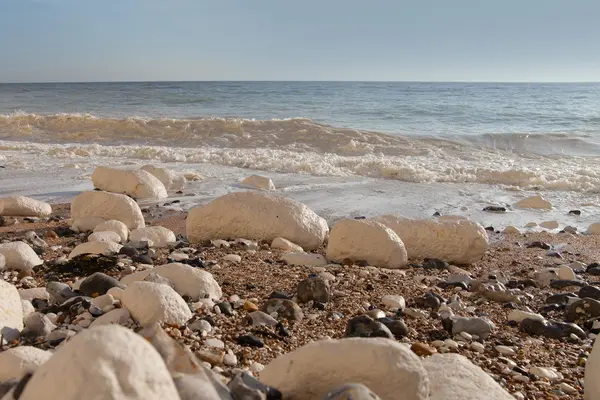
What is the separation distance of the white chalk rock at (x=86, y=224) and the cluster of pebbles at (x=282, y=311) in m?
0.44

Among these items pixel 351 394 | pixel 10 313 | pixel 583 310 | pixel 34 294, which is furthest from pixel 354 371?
pixel 583 310

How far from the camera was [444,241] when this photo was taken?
4301 millimetres

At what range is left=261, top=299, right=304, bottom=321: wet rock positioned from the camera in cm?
260

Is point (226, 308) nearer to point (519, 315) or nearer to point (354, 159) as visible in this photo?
point (519, 315)

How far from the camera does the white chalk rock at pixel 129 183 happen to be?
6316 millimetres

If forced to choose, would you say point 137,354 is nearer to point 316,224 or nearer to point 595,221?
point 316,224

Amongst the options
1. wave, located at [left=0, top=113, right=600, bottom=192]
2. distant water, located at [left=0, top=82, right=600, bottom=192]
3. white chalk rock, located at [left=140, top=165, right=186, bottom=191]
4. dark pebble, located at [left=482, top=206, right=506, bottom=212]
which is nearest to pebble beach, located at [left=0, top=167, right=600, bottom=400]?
dark pebble, located at [left=482, top=206, right=506, bottom=212]

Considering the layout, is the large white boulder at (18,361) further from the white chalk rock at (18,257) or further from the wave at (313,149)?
the wave at (313,149)

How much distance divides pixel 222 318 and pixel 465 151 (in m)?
10.0

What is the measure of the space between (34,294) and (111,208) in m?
2.14

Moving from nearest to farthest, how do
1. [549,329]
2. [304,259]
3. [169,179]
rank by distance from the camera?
[549,329], [304,259], [169,179]

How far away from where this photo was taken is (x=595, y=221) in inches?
239

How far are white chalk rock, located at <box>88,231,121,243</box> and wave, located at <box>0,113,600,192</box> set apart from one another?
4.68 metres

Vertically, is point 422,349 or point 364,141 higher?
point 422,349
